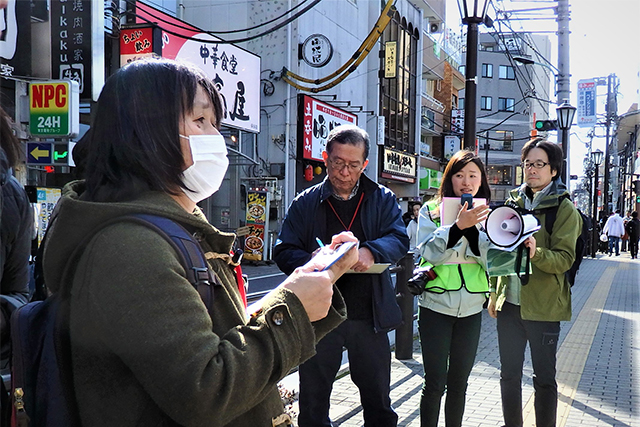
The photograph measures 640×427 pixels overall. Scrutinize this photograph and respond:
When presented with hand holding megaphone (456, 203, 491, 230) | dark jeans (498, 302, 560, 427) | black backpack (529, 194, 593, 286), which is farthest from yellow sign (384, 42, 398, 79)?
hand holding megaphone (456, 203, 491, 230)

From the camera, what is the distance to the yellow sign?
22.5m

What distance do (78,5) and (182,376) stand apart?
8553mm

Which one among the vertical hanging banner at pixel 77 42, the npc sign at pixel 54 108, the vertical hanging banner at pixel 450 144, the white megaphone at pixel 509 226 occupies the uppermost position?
the vertical hanging banner at pixel 450 144

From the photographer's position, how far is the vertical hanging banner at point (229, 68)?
42.1ft

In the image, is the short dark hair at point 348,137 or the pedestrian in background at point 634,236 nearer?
the short dark hair at point 348,137

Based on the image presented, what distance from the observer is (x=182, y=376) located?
1243mm

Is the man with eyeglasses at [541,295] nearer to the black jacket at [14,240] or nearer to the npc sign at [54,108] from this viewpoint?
the black jacket at [14,240]

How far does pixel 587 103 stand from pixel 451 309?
1182 inches

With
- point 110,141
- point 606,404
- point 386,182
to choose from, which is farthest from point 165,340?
point 386,182

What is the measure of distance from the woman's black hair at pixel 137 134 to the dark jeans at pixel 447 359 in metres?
2.56

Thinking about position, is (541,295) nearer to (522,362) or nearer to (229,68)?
(522,362)

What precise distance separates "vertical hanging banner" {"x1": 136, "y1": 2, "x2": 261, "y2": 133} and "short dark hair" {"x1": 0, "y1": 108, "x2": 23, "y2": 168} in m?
10.8

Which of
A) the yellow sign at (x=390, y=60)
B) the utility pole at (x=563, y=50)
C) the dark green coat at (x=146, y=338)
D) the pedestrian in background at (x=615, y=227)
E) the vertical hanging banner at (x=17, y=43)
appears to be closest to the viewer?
the dark green coat at (x=146, y=338)

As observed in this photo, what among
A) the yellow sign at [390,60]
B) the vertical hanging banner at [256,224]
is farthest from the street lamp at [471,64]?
the yellow sign at [390,60]
